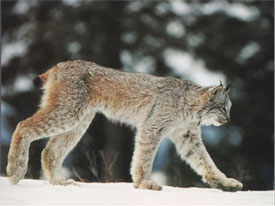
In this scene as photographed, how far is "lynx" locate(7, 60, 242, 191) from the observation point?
20.8 ft

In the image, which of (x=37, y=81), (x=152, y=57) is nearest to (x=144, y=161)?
(x=37, y=81)

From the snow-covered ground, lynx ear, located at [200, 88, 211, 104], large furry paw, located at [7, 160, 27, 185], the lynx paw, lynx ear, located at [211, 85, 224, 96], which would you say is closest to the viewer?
the snow-covered ground

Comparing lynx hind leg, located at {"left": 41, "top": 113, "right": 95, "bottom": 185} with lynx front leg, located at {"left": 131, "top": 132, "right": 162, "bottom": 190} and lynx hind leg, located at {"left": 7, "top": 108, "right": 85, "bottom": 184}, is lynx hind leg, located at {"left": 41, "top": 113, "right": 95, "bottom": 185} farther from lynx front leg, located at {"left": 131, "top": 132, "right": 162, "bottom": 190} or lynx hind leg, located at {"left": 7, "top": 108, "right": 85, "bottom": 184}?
lynx front leg, located at {"left": 131, "top": 132, "right": 162, "bottom": 190}

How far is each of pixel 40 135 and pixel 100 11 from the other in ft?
19.4

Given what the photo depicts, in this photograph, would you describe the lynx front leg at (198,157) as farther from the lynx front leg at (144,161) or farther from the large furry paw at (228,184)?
the lynx front leg at (144,161)

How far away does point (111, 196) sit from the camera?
5.67 metres

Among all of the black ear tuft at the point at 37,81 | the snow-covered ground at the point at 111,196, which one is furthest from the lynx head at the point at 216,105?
the black ear tuft at the point at 37,81

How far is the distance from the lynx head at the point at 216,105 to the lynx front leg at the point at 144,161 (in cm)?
76

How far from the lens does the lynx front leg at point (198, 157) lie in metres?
6.78

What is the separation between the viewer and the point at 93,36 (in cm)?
1160

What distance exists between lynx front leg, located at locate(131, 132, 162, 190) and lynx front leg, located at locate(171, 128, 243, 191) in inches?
22.1

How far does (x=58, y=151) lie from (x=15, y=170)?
74cm

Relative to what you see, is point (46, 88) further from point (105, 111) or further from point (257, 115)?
point (257, 115)

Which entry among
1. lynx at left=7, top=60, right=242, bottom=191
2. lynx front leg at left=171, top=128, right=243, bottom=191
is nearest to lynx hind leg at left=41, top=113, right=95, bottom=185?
lynx at left=7, top=60, right=242, bottom=191
